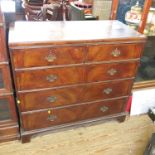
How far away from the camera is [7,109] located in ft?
5.24

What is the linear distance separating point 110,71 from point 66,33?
1.56ft

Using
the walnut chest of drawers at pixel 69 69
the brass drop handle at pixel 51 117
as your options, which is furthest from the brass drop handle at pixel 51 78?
the brass drop handle at pixel 51 117

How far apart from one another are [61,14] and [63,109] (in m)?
1.46

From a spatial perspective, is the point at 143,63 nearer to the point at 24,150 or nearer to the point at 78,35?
the point at 78,35

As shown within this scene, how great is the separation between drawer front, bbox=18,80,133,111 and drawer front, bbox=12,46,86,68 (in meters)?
0.25

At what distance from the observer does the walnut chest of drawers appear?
1336mm

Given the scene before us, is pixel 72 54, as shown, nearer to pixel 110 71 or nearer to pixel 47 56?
pixel 47 56

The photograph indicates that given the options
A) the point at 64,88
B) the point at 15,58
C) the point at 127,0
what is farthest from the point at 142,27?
the point at 15,58

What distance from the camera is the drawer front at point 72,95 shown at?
4.97 feet

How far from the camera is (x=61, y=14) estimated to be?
8.61ft

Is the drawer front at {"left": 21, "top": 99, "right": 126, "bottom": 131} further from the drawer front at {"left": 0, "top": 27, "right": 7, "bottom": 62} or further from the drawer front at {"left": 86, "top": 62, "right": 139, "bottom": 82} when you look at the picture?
the drawer front at {"left": 0, "top": 27, "right": 7, "bottom": 62}

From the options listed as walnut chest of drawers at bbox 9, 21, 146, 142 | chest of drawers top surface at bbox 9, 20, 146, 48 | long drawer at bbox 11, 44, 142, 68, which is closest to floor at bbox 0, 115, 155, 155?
Result: walnut chest of drawers at bbox 9, 21, 146, 142

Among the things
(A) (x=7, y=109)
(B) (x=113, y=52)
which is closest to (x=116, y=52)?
(B) (x=113, y=52)

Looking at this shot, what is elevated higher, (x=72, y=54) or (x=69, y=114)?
(x=72, y=54)
